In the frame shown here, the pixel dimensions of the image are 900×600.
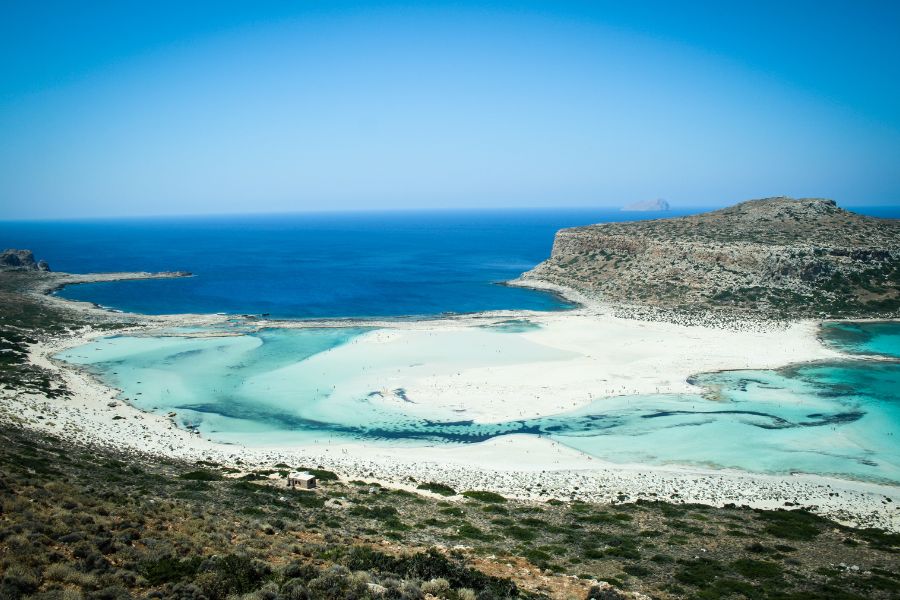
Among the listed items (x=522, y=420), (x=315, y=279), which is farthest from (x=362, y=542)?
(x=315, y=279)

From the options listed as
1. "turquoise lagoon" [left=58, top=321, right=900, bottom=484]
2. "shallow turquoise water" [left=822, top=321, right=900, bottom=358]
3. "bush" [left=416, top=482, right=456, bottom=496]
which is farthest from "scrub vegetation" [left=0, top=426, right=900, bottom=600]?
"shallow turquoise water" [left=822, top=321, right=900, bottom=358]

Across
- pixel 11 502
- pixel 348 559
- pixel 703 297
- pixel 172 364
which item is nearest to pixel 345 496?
pixel 348 559

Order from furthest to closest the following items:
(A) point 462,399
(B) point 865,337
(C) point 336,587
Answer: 1. (B) point 865,337
2. (A) point 462,399
3. (C) point 336,587

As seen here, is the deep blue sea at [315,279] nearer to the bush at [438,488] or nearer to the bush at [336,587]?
the bush at [438,488]

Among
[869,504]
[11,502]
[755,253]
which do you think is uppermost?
[755,253]

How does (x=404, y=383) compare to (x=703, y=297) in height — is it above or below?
below

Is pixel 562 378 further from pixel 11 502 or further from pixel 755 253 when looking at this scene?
pixel 755 253

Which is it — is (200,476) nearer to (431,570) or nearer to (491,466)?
(491,466)
